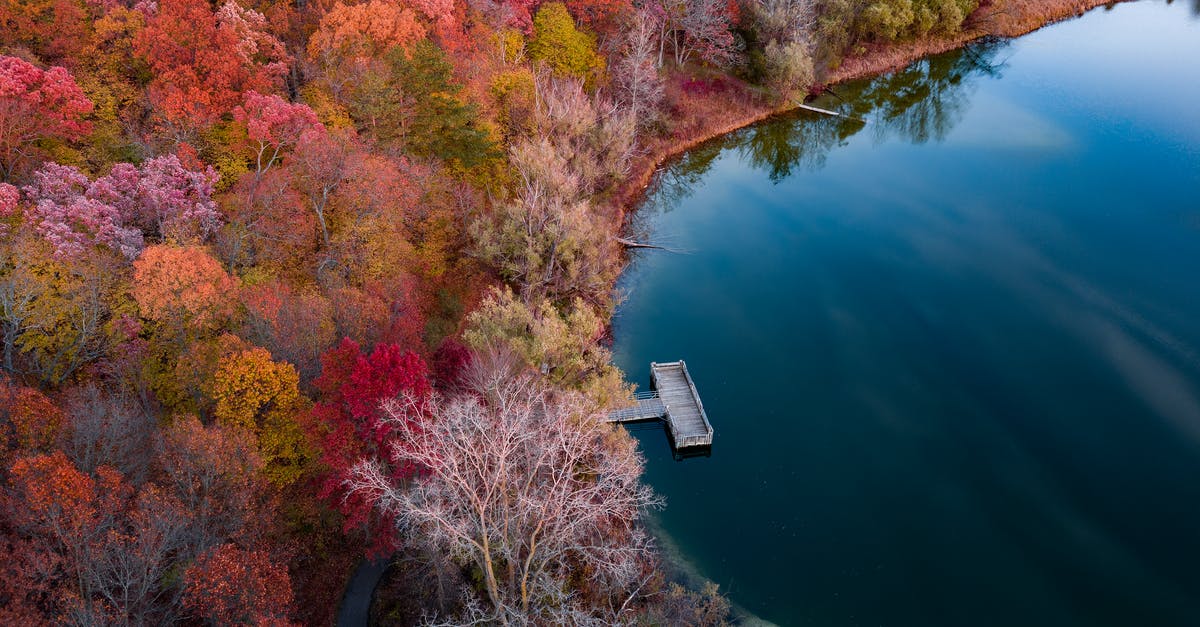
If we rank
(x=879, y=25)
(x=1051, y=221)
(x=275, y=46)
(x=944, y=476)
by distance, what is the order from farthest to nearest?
(x=879, y=25)
(x=1051, y=221)
(x=275, y=46)
(x=944, y=476)

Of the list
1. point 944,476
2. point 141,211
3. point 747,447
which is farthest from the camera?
point 747,447

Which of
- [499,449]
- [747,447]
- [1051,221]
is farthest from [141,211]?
[1051,221]

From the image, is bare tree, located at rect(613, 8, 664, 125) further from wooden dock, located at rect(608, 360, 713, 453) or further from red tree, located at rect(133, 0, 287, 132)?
red tree, located at rect(133, 0, 287, 132)

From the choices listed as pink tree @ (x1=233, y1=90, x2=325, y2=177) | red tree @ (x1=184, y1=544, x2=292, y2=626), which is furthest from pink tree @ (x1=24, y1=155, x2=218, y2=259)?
red tree @ (x1=184, y1=544, x2=292, y2=626)

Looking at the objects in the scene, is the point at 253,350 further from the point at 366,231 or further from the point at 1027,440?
the point at 1027,440

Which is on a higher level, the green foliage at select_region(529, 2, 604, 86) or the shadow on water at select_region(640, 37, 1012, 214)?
the green foliage at select_region(529, 2, 604, 86)

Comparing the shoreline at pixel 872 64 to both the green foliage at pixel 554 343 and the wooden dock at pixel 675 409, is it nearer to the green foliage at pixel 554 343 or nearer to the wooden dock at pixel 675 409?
the wooden dock at pixel 675 409
